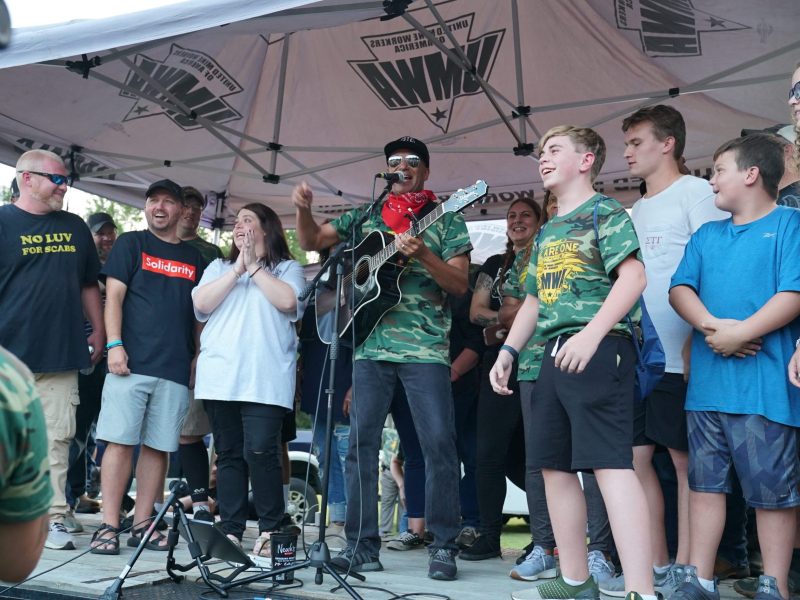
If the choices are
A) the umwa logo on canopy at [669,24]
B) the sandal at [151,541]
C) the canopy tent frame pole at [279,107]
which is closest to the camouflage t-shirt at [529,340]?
the umwa logo on canopy at [669,24]

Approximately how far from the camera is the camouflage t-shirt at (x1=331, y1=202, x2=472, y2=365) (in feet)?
14.7

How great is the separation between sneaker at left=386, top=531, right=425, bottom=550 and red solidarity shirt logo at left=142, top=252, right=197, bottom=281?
7.15 ft

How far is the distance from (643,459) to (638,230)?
1115mm

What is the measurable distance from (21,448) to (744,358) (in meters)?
3.06

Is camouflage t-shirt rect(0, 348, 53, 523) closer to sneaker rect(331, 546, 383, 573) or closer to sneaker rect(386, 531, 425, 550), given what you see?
sneaker rect(331, 546, 383, 573)

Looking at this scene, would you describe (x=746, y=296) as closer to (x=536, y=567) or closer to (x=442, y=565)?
(x=536, y=567)

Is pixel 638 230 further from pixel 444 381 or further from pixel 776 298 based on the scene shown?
pixel 444 381

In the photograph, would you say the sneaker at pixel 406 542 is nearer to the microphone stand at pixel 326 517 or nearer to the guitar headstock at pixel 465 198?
the microphone stand at pixel 326 517

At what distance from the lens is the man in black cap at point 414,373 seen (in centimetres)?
433

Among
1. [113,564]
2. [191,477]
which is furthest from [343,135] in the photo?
[113,564]

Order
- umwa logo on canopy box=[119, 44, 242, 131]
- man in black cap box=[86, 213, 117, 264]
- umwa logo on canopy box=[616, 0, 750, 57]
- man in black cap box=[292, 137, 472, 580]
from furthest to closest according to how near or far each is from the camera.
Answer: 1. man in black cap box=[86, 213, 117, 264]
2. umwa logo on canopy box=[119, 44, 242, 131]
3. umwa logo on canopy box=[616, 0, 750, 57]
4. man in black cap box=[292, 137, 472, 580]

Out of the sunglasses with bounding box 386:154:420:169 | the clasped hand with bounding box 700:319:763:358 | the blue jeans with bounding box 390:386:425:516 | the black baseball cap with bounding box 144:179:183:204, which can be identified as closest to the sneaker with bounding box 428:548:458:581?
the blue jeans with bounding box 390:386:425:516

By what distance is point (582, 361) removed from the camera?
3.19 meters

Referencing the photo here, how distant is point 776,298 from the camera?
3.47 m
